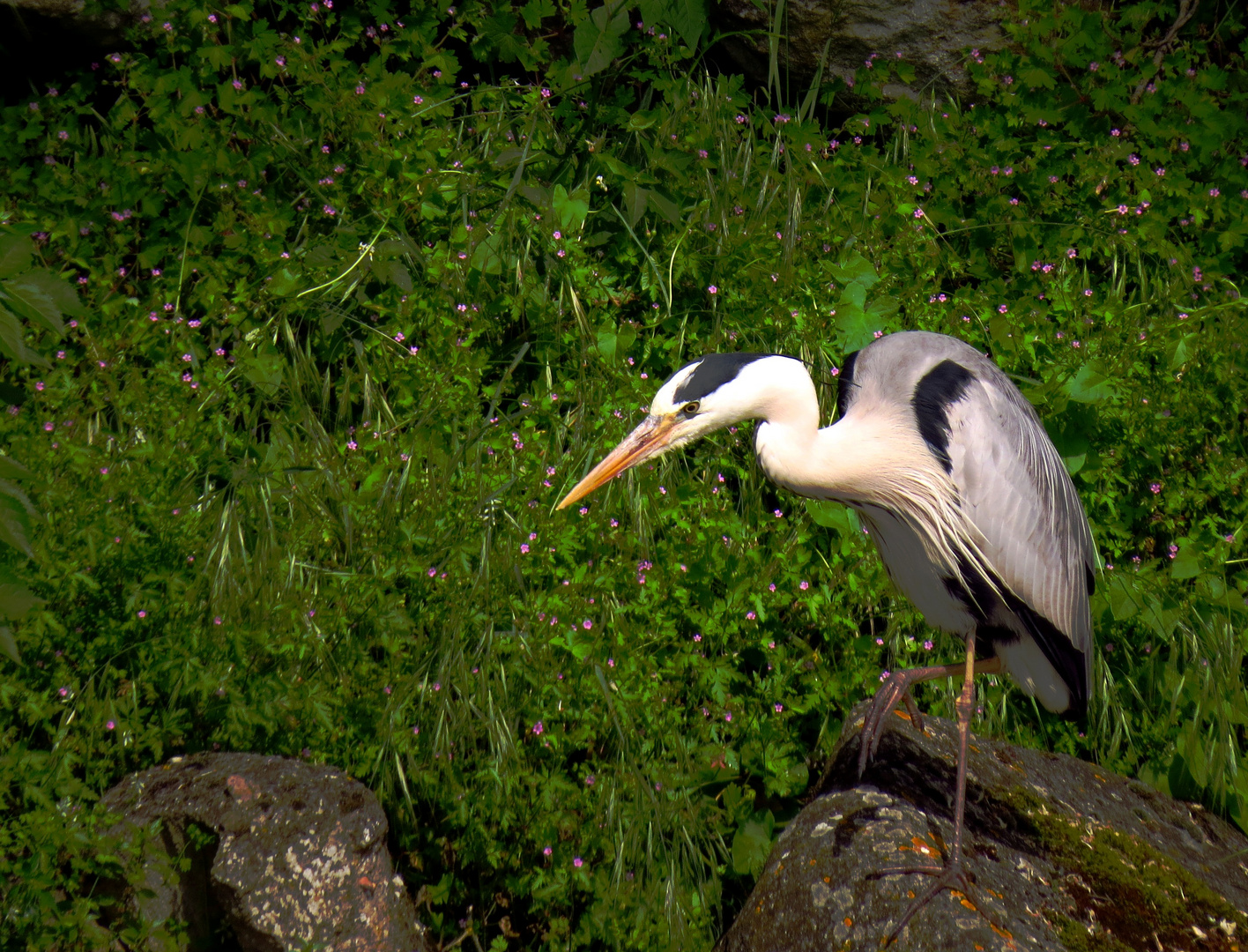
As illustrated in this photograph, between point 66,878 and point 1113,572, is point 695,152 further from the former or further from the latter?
point 66,878

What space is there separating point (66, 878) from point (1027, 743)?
2.82m

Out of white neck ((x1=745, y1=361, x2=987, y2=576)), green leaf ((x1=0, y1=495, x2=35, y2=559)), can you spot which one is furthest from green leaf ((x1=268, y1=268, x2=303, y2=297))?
green leaf ((x1=0, y1=495, x2=35, y2=559))

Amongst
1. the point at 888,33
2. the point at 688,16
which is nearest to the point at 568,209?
the point at 688,16

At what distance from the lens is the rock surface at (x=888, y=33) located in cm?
478

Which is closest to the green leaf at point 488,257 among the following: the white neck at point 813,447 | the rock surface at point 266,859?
the white neck at point 813,447

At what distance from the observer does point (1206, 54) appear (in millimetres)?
4898

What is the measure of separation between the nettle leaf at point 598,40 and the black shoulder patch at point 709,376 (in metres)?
1.66

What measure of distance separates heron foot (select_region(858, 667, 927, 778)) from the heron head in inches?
33.8

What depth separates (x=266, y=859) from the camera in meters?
→ 2.55

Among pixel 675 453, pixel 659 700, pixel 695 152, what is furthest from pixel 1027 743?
pixel 695 152

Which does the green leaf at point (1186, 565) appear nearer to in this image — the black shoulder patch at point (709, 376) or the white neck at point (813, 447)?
the white neck at point (813, 447)

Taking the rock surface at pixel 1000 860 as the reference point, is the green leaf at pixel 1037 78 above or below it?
above

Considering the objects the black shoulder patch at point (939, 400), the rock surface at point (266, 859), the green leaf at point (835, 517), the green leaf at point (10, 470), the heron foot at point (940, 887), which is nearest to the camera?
the green leaf at point (10, 470)

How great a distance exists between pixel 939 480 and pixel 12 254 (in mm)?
2212
